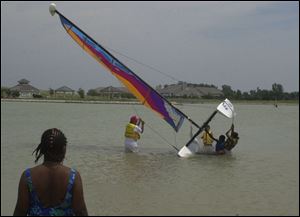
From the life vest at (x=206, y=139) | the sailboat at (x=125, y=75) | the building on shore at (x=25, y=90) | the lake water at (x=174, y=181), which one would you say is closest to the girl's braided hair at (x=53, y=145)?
the lake water at (x=174, y=181)

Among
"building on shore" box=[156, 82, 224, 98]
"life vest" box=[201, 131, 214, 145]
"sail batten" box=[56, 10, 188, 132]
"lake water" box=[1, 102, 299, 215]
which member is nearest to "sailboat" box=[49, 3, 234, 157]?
"sail batten" box=[56, 10, 188, 132]

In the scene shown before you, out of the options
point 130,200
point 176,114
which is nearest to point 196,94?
point 176,114

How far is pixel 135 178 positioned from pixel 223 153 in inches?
182

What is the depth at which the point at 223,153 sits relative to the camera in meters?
13.9

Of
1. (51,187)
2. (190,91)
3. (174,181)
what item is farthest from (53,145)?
A: (190,91)

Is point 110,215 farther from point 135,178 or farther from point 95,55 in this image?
point 95,55

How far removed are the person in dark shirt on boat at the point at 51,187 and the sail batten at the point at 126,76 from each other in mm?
11395

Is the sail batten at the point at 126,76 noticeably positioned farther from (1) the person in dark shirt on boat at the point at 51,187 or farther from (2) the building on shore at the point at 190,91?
(2) the building on shore at the point at 190,91

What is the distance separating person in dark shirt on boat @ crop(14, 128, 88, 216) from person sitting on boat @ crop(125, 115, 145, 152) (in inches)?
416

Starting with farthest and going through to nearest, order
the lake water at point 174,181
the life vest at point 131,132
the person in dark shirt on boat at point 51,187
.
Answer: the life vest at point 131,132 < the lake water at point 174,181 < the person in dark shirt on boat at point 51,187

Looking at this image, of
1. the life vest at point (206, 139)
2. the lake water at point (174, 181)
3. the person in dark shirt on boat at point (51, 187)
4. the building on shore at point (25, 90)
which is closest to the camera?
the person in dark shirt on boat at point (51, 187)

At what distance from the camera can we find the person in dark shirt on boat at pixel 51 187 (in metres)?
2.82

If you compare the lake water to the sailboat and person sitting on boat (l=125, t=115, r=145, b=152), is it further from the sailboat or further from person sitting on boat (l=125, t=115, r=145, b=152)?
the sailboat

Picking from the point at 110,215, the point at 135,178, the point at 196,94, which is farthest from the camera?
the point at 196,94
